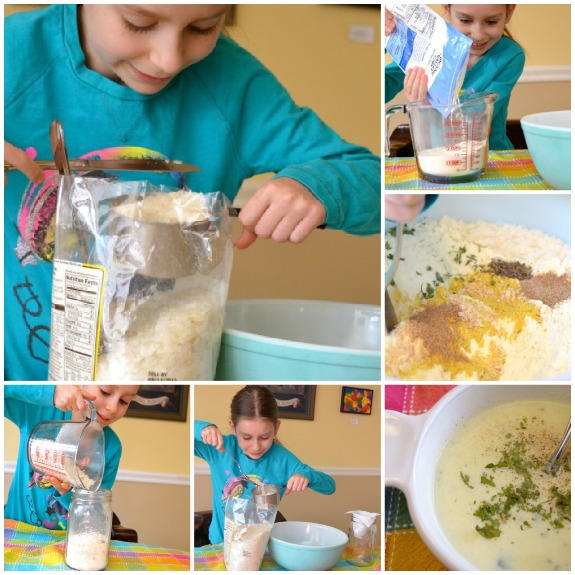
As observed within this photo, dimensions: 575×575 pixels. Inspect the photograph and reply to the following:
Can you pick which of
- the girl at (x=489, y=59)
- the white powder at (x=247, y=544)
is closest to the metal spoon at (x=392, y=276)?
the girl at (x=489, y=59)

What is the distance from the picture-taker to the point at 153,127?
0.75 meters

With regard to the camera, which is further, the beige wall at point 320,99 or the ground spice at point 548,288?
the beige wall at point 320,99

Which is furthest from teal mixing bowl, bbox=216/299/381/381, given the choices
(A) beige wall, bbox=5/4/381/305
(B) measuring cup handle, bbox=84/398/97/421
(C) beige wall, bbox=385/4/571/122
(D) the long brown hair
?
(A) beige wall, bbox=5/4/381/305

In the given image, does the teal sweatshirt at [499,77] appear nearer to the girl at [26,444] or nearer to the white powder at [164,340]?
the white powder at [164,340]

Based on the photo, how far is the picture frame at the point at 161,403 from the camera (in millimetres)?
619

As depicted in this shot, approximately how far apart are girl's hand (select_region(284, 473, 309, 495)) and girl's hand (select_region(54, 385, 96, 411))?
0.65 feet

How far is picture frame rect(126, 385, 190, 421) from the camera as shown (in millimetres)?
619

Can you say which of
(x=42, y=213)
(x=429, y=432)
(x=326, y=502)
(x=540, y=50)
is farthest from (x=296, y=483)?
(x=540, y=50)

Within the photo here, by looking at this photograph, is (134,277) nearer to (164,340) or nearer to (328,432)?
(164,340)

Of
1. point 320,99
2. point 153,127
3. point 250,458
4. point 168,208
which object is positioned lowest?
point 250,458

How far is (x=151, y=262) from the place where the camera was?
0.55 metres

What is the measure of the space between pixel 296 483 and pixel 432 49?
0.41m

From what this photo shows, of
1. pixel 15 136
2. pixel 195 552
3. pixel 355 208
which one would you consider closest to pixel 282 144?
pixel 355 208

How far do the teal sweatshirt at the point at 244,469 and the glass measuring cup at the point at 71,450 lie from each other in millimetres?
93
